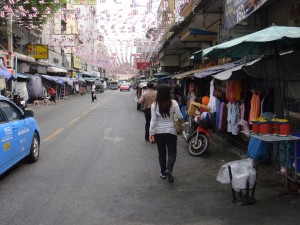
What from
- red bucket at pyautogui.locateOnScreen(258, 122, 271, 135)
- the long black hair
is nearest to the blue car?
the long black hair

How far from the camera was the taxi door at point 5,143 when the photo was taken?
587cm

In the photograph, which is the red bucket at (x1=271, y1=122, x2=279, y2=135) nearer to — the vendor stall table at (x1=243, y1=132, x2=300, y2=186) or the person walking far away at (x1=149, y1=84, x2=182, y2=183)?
the vendor stall table at (x1=243, y1=132, x2=300, y2=186)

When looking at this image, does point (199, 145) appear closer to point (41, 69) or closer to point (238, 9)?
point (238, 9)

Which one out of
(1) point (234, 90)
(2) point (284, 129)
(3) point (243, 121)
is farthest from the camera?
(1) point (234, 90)

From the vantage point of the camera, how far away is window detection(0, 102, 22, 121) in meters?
6.62

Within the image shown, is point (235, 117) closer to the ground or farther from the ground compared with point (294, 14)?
closer to the ground

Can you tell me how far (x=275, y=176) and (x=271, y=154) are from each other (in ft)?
1.41

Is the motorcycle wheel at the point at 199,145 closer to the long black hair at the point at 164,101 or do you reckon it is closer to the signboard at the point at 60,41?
the long black hair at the point at 164,101

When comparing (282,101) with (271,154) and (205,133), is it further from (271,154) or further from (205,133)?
(205,133)

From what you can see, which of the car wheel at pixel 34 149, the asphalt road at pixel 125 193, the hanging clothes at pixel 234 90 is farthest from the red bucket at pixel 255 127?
the car wheel at pixel 34 149

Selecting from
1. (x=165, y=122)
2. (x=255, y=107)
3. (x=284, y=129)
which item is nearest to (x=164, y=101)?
(x=165, y=122)

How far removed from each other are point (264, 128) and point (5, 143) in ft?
13.8

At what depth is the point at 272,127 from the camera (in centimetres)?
559

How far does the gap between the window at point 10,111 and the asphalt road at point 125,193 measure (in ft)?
3.38
